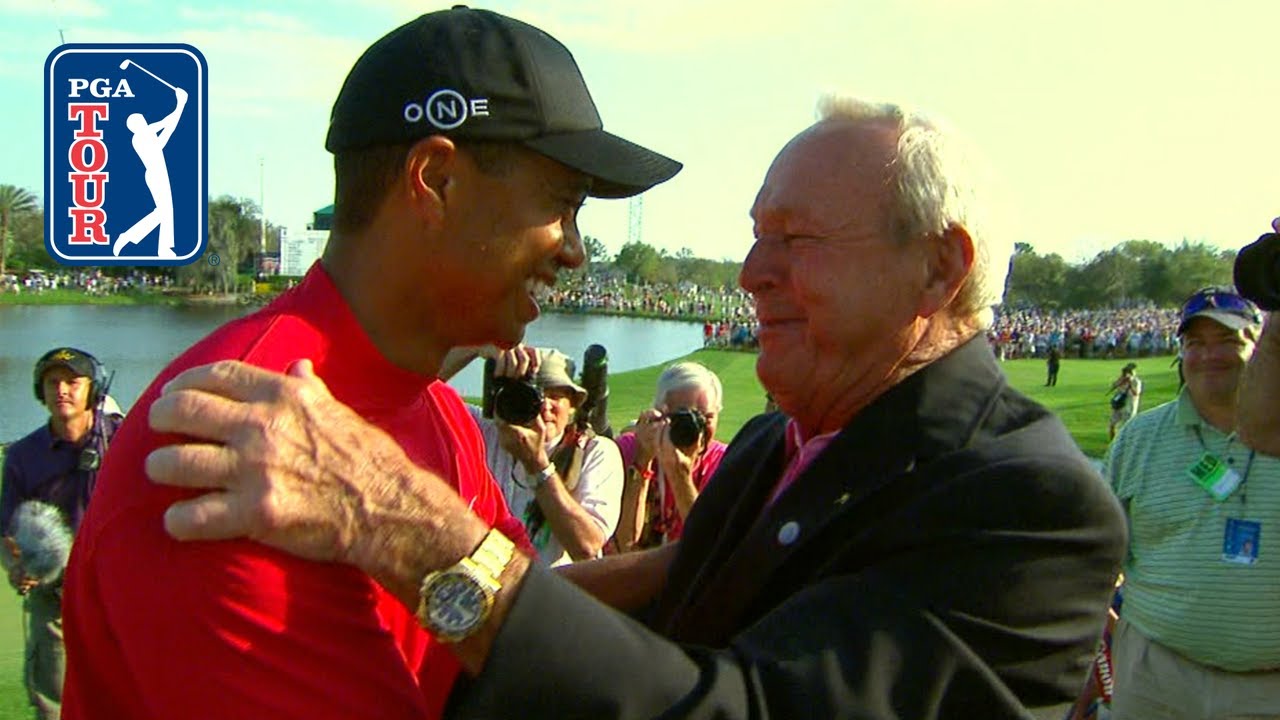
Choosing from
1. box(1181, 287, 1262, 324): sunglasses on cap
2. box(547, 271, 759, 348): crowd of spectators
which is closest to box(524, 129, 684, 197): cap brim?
box(1181, 287, 1262, 324): sunglasses on cap

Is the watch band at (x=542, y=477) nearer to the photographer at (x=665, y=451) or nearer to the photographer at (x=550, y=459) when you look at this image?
the photographer at (x=550, y=459)

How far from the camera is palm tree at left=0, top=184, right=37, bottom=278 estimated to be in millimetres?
89125

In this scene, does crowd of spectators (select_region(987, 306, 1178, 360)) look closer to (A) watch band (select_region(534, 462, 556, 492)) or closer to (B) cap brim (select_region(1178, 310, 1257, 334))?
(B) cap brim (select_region(1178, 310, 1257, 334))

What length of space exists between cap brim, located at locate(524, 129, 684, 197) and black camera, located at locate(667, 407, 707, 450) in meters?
3.28

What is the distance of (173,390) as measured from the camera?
5.14 ft

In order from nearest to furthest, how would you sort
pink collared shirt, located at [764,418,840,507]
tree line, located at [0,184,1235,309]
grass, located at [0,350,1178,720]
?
pink collared shirt, located at [764,418,840,507] < grass, located at [0,350,1178,720] < tree line, located at [0,184,1235,309]

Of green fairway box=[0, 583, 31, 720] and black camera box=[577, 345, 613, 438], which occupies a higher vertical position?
black camera box=[577, 345, 613, 438]

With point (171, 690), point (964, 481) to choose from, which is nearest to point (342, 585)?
point (171, 690)

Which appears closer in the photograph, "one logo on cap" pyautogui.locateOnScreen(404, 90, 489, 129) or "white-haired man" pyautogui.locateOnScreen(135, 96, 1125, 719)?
"white-haired man" pyautogui.locateOnScreen(135, 96, 1125, 719)

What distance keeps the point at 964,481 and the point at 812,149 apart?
74cm

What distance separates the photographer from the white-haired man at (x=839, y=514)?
1574 mm

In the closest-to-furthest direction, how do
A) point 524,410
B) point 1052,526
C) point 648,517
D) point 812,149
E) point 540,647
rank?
point 540,647, point 1052,526, point 812,149, point 524,410, point 648,517

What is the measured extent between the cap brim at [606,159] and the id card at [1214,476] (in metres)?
3.35

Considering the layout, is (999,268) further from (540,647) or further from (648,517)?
(648,517)
